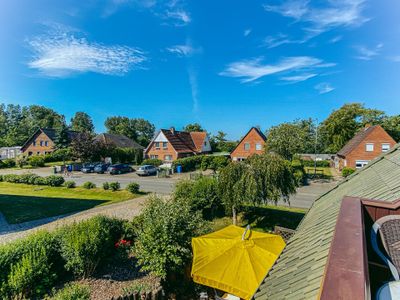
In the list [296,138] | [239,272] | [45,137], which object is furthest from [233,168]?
[45,137]

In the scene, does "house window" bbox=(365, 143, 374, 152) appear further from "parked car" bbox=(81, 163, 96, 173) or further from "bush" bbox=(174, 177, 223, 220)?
"parked car" bbox=(81, 163, 96, 173)

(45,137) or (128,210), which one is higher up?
(45,137)

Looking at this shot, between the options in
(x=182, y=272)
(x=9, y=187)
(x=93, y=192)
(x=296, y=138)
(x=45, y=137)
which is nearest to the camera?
(x=182, y=272)

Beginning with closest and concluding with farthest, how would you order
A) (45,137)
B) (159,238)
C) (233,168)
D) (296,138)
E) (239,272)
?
(239,272)
(159,238)
(233,168)
(296,138)
(45,137)

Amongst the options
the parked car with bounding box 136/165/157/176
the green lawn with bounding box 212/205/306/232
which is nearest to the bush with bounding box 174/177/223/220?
the green lawn with bounding box 212/205/306/232

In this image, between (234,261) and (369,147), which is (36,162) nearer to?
(234,261)

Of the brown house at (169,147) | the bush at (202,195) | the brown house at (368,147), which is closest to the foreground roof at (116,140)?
the brown house at (169,147)

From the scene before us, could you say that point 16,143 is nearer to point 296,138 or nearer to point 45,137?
point 45,137
